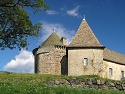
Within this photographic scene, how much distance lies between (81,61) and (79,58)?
59 cm

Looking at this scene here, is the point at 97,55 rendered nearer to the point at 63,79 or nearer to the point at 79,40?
the point at 79,40

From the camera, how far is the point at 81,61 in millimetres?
46188

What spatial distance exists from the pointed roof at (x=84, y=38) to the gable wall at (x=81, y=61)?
985mm

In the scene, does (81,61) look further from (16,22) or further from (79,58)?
(16,22)

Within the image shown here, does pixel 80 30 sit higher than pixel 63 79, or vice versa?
pixel 80 30

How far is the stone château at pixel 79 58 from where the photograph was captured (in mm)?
46094

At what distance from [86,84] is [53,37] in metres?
31.1

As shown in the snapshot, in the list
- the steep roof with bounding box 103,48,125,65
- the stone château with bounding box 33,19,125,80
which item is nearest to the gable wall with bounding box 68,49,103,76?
the stone château with bounding box 33,19,125,80

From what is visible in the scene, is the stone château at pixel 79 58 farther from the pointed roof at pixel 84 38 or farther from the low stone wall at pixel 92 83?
the low stone wall at pixel 92 83

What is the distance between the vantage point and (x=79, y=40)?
155 ft

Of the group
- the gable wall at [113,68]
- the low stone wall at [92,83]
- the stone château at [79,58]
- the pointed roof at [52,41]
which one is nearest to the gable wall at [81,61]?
the stone château at [79,58]

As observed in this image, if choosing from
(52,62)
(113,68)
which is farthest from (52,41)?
(113,68)

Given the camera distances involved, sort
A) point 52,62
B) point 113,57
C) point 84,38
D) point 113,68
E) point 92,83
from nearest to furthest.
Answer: point 92,83
point 84,38
point 113,68
point 52,62
point 113,57

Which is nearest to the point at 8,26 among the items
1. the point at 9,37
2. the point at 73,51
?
the point at 9,37
